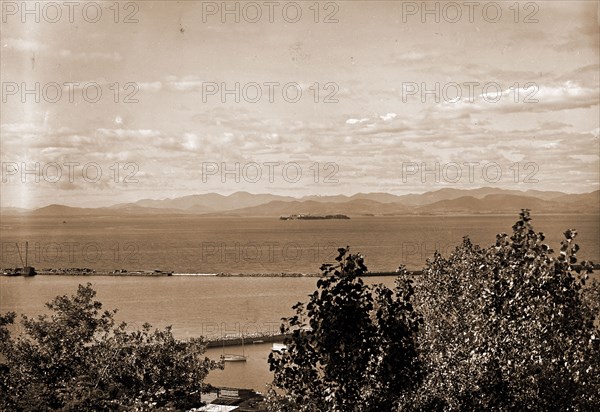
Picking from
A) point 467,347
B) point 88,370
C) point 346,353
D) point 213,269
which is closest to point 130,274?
point 213,269

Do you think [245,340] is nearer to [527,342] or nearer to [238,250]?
[527,342]

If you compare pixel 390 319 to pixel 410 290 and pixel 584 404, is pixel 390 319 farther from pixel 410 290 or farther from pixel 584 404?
pixel 584 404

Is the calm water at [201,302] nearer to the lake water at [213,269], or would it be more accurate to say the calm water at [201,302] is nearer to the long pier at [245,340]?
the lake water at [213,269]

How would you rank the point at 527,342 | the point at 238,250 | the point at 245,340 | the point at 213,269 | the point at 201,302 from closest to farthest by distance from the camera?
1. the point at 527,342
2. the point at 245,340
3. the point at 201,302
4. the point at 213,269
5. the point at 238,250

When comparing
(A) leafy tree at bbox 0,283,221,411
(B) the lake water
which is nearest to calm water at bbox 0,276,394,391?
(B) the lake water

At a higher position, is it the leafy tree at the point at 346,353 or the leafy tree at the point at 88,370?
the leafy tree at the point at 346,353

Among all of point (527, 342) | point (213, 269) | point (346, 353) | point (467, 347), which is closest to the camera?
point (346, 353)

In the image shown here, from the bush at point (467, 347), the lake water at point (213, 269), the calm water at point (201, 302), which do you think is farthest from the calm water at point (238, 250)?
the bush at point (467, 347)

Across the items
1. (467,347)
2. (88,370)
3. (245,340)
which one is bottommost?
(245,340)
